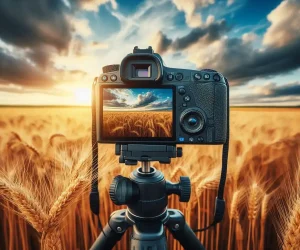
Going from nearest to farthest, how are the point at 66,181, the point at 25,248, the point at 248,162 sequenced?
the point at 66,181, the point at 25,248, the point at 248,162

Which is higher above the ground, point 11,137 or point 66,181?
point 11,137

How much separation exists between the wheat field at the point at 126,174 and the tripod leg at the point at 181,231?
1.00 ft

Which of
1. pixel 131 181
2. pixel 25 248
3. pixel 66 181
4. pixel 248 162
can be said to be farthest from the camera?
pixel 248 162

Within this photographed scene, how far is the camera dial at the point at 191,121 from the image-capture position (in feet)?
1.62

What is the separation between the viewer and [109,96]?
0.49m

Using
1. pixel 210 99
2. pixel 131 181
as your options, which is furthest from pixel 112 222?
pixel 210 99

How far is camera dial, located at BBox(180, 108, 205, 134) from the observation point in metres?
0.49

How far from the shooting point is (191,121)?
496 mm

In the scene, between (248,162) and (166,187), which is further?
(248,162)

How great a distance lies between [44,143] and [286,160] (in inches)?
57.2

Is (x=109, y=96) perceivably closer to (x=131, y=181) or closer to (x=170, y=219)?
(x=131, y=181)

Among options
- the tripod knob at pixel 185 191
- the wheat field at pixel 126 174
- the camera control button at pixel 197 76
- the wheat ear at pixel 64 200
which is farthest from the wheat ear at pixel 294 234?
the wheat ear at pixel 64 200

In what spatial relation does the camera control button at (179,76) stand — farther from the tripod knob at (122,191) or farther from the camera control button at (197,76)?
the tripod knob at (122,191)

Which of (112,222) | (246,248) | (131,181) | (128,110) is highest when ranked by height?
(128,110)
